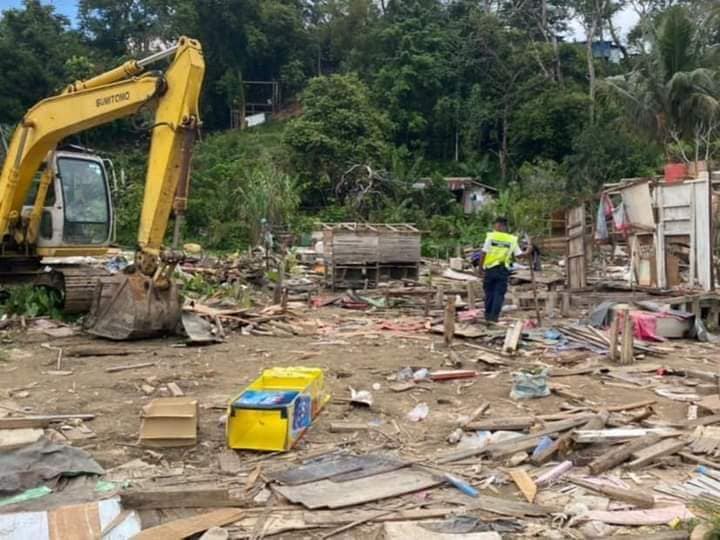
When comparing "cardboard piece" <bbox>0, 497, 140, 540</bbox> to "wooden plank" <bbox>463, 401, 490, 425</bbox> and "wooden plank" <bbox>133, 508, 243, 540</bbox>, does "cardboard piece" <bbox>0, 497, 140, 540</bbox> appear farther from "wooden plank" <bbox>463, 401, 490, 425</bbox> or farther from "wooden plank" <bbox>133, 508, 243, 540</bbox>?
"wooden plank" <bbox>463, 401, 490, 425</bbox>

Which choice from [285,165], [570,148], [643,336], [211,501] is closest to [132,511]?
[211,501]

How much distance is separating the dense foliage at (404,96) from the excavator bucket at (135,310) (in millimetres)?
15099

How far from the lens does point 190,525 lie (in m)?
4.22

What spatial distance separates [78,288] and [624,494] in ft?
32.3

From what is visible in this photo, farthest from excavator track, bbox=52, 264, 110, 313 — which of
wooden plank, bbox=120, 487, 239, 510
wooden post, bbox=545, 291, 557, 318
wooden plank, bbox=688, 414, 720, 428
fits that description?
wooden plank, bbox=688, 414, 720, 428

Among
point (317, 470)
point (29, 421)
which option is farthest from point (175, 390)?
point (317, 470)

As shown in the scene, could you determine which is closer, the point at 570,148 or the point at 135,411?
the point at 135,411

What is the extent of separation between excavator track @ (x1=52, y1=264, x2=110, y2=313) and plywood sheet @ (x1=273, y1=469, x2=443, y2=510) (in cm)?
831

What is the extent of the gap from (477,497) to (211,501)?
5.50 feet

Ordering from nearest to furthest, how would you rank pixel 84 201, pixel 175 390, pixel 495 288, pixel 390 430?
1. pixel 390 430
2. pixel 175 390
3. pixel 495 288
4. pixel 84 201

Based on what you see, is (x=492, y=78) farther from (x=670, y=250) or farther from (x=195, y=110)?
(x=195, y=110)

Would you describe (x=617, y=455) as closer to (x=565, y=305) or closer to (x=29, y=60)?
(x=565, y=305)

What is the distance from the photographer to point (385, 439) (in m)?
6.12

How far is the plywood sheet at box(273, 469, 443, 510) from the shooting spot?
4.66 metres
